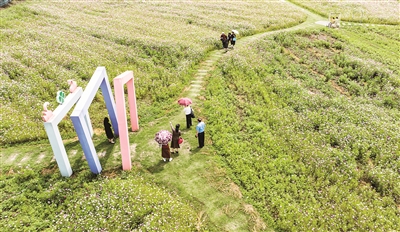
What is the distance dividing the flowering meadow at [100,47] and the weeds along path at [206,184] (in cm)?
Answer: 496

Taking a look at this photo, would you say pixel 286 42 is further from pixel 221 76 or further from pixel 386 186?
pixel 386 186

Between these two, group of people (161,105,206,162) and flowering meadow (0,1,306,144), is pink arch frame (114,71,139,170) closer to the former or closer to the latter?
group of people (161,105,206,162)

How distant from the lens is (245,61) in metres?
27.2

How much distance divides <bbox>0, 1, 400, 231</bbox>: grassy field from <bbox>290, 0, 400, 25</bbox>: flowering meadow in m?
15.1

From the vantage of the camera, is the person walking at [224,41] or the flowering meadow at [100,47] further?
the person walking at [224,41]

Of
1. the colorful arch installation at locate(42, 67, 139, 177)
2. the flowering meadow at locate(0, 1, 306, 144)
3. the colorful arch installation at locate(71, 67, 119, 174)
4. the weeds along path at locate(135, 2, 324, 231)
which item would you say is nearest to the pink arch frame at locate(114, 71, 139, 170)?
the colorful arch installation at locate(42, 67, 139, 177)

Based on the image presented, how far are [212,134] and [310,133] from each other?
7170 millimetres

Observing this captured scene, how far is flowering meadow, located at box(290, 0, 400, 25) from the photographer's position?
158ft

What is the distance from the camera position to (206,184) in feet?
44.9

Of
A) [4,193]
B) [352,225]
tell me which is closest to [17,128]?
[4,193]

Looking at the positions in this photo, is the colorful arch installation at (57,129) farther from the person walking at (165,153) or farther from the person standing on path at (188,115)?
the person standing on path at (188,115)

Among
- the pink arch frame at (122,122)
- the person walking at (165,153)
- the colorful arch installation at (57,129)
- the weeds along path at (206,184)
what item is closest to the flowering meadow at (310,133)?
the weeds along path at (206,184)

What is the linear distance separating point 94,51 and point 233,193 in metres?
22.3

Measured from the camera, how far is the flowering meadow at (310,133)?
13.2 meters
